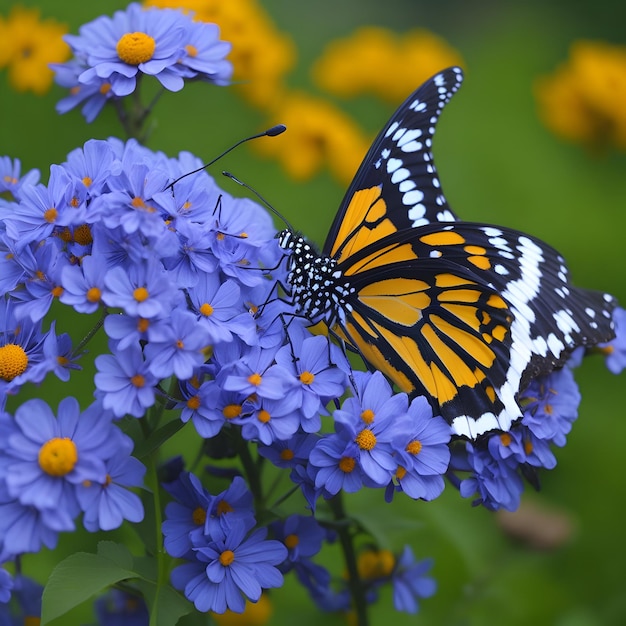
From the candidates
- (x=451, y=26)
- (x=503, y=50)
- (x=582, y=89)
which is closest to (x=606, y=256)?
(x=582, y=89)

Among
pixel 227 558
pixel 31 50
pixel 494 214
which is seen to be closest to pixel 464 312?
pixel 227 558

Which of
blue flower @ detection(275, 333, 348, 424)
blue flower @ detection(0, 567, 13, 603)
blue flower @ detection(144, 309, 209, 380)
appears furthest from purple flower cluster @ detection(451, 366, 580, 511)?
blue flower @ detection(0, 567, 13, 603)

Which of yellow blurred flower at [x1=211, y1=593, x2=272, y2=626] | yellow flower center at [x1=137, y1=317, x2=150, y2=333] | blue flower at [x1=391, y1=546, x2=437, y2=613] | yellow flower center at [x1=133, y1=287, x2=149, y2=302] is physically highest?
yellow flower center at [x1=133, y1=287, x2=149, y2=302]

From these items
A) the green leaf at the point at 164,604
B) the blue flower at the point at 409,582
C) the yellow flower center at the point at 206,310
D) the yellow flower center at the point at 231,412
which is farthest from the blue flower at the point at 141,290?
the blue flower at the point at 409,582

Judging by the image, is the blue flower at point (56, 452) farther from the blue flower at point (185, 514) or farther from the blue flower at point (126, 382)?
the blue flower at point (185, 514)

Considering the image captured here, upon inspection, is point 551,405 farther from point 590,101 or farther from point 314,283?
point 590,101

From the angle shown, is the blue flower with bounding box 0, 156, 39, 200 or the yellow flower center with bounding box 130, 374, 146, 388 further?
the blue flower with bounding box 0, 156, 39, 200

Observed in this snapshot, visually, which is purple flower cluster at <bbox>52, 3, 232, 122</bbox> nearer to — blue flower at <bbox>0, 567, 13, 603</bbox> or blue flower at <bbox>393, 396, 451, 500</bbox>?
blue flower at <bbox>393, 396, 451, 500</bbox>
